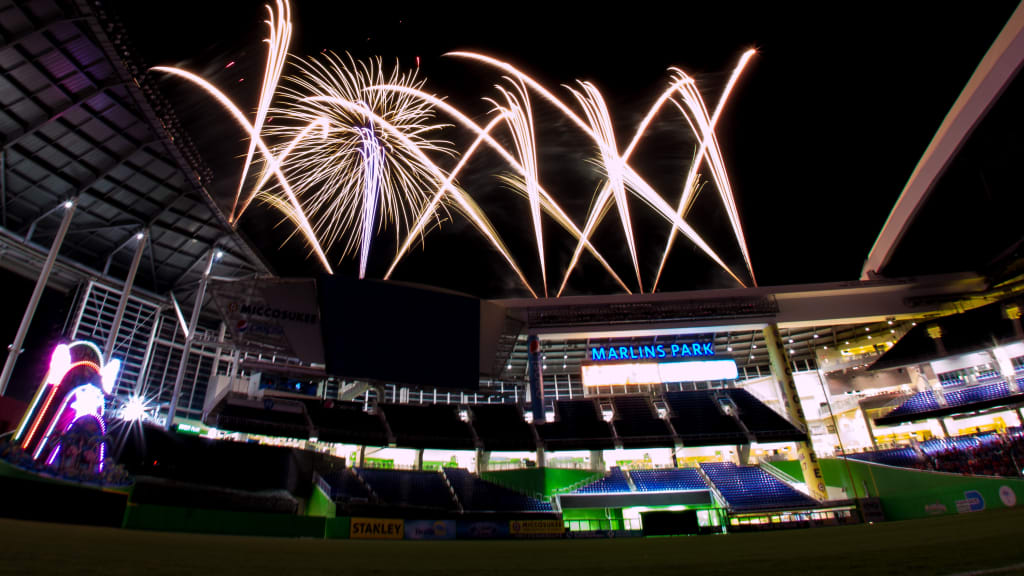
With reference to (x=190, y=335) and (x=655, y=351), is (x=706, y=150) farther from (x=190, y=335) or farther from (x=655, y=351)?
(x=190, y=335)

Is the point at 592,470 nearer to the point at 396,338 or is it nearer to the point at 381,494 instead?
the point at 381,494

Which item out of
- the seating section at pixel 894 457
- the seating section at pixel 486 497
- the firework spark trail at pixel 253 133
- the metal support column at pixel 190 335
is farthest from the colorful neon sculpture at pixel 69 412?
the seating section at pixel 894 457

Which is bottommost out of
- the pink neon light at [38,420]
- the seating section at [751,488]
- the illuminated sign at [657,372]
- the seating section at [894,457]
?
the seating section at [751,488]

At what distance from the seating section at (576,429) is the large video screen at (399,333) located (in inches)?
455

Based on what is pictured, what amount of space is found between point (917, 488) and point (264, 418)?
133 feet

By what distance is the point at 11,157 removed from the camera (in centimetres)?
2742

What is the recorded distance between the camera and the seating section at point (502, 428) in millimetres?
36625

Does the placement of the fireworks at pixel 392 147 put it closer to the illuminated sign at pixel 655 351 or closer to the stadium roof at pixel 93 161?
the stadium roof at pixel 93 161

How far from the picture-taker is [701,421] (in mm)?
38625

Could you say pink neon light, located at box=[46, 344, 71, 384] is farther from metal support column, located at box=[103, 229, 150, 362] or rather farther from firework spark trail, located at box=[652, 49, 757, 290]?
firework spark trail, located at box=[652, 49, 757, 290]

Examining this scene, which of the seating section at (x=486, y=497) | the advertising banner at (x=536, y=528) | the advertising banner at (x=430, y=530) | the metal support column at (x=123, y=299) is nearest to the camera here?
the advertising banner at (x=430, y=530)

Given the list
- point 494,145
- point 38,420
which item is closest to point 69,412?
point 38,420

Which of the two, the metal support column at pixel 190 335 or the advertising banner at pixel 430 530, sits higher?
the metal support column at pixel 190 335

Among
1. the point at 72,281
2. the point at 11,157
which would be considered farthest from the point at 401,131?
the point at 72,281
